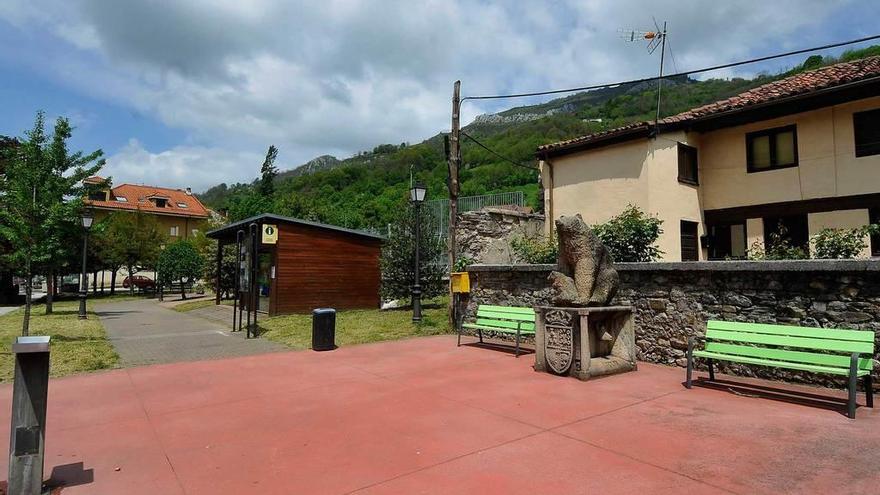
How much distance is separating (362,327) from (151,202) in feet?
181

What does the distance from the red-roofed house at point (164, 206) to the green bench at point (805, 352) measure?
56.1 meters

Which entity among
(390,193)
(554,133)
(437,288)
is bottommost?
(437,288)

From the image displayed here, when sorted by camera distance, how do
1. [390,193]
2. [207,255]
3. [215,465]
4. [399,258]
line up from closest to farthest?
1. [215,465]
2. [399,258]
3. [207,255]
4. [390,193]

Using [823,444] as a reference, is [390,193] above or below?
above

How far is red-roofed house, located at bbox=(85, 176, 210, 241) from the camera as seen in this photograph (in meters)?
54.9

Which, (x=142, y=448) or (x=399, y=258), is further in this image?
(x=399, y=258)

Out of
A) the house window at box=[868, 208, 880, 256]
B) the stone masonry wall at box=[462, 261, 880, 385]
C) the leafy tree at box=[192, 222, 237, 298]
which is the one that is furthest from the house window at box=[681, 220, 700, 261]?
the leafy tree at box=[192, 222, 237, 298]

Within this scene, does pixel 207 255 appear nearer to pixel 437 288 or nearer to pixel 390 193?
pixel 437 288

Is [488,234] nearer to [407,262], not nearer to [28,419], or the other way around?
[407,262]

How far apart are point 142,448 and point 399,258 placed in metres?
12.7

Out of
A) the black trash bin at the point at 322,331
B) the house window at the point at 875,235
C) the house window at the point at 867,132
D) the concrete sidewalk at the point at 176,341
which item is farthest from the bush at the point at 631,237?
the concrete sidewalk at the point at 176,341

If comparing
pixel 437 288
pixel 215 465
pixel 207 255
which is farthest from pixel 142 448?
pixel 207 255

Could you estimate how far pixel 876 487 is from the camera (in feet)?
11.5

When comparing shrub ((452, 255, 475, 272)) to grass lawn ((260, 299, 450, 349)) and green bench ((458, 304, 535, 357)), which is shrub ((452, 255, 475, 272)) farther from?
green bench ((458, 304, 535, 357))
